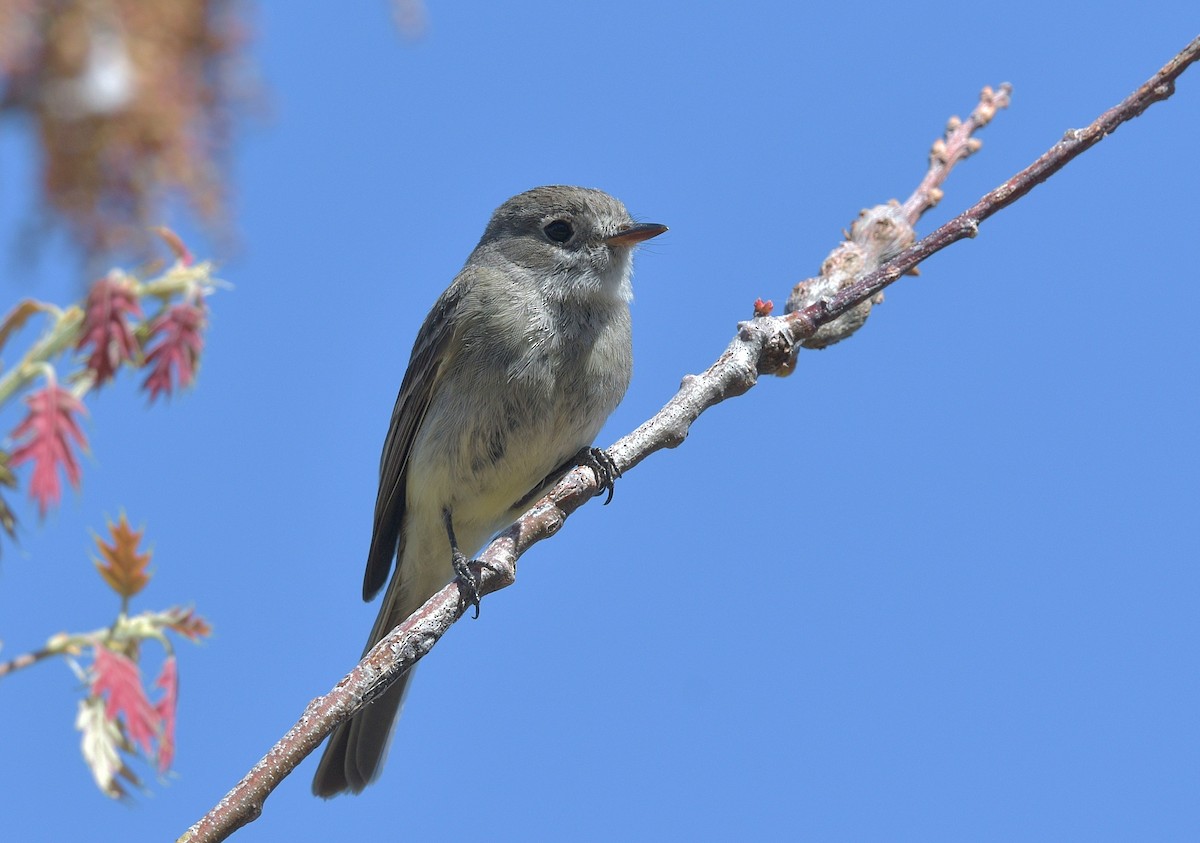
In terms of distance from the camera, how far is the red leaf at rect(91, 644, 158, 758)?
2.03 metres

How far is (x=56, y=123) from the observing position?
2.21 metres

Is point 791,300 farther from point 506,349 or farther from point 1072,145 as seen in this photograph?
point 506,349

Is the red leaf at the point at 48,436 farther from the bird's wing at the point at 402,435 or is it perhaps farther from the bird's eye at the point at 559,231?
the bird's eye at the point at 559,231

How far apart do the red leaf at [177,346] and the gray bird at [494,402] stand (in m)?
3.00

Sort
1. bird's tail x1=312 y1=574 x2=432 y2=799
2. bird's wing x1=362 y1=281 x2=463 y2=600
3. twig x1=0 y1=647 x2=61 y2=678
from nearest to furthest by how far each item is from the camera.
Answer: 1. twig x1=0 y1=647 x2=61 y2=678
2. bird's tail x1=312 y1=574 x2=432 y2=799
3. bird's wing x1=362 y1=281 x2=463 y2=600

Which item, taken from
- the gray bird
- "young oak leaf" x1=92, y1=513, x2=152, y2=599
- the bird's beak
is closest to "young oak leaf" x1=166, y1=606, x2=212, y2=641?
"young oak leaf" x1=92, y1=513, x2=152, y2=599

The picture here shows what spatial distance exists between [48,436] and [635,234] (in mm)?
4143

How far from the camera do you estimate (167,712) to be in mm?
2350

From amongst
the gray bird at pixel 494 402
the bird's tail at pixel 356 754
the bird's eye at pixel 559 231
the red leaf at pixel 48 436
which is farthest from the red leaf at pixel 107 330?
the bird's eye at pixel 559 231

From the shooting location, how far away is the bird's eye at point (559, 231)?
6242 mm

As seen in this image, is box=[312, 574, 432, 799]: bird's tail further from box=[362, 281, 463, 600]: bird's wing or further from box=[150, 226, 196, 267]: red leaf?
box=[150, 226, 196, 267]: red leaf

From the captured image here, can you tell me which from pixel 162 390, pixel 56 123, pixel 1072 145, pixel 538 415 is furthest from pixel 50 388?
pixel 538 415

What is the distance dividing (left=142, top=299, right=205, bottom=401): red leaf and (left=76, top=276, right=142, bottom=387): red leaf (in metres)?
0.11

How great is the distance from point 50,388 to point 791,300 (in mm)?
2944
